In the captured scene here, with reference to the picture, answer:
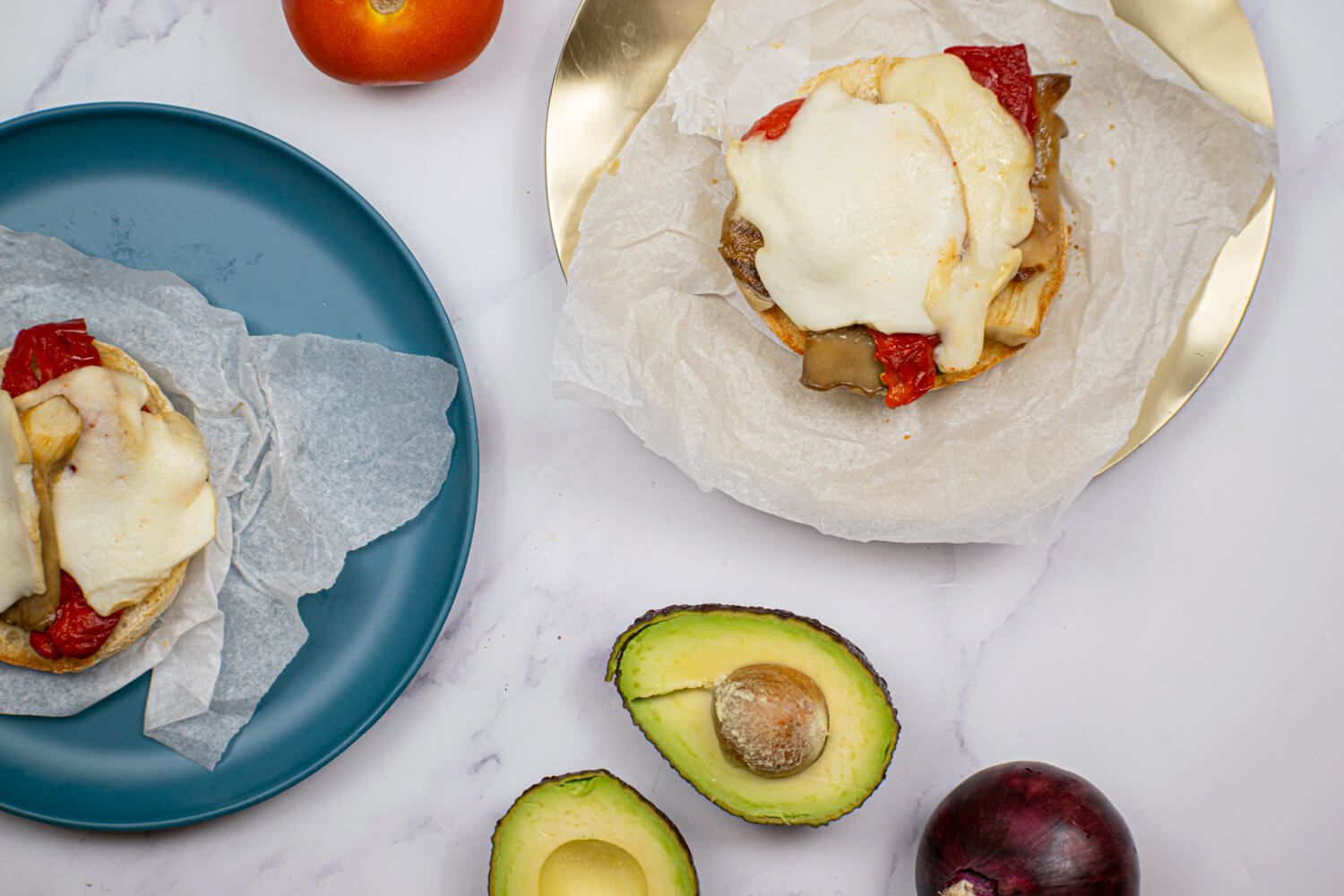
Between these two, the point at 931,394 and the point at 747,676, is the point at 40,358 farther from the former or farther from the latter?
the point at 931,394

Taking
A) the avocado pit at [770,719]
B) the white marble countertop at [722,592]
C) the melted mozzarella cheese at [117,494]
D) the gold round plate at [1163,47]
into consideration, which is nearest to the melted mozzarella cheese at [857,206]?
the gold round plate at [1163,47]

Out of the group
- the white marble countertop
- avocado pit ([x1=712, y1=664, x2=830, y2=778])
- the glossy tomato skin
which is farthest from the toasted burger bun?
avocado pit ([x1=712, y1=664, x2=830, y2=778])

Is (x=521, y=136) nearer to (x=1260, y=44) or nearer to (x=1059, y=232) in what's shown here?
(x=1059, y=232)

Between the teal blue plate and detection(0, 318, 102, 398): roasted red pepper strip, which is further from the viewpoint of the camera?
the teal blue plate

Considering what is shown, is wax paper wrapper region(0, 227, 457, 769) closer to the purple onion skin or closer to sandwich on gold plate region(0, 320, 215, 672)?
sandwich on gold plate region(0, 320, 215, 672)

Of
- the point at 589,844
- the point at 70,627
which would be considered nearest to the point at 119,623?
the point at 70,627

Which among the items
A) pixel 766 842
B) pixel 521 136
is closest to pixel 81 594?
pixel 521 136

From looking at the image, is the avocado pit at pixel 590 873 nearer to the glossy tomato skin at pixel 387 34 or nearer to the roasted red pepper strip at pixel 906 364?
the roasted red pepper strip at pixel 906 364
